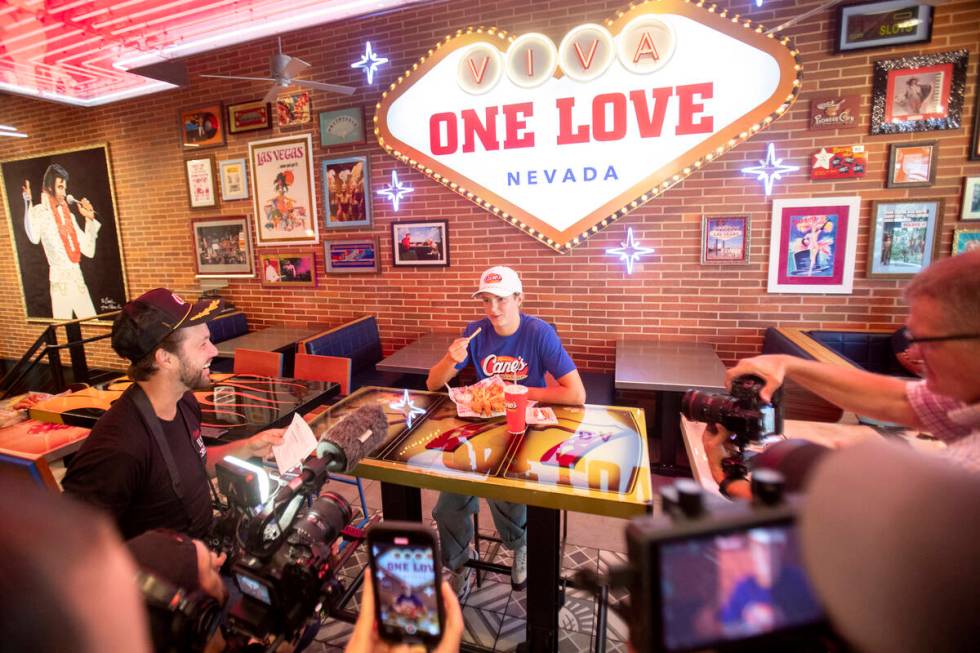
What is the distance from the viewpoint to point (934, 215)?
3346 millimetres

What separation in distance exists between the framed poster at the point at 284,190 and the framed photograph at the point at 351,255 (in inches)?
8.9

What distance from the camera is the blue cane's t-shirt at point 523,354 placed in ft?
8.02

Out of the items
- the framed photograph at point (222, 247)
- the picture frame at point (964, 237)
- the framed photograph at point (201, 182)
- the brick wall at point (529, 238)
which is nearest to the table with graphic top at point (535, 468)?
the brick wall at point (529, 238)

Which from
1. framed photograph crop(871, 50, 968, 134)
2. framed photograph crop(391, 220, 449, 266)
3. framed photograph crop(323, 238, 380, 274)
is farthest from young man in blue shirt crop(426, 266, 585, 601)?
framed photograph crop(871, 50, 968, 134)

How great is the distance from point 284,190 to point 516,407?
4228mm

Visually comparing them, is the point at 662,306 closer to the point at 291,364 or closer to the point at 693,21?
the point at 693,21

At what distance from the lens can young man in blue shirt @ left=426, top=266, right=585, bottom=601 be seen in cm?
219

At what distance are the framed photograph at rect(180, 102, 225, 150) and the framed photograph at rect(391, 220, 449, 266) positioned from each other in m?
2.33

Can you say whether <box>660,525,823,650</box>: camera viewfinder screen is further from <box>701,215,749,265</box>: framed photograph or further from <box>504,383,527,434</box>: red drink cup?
<box>701,215,749,265</box>: framed photograph

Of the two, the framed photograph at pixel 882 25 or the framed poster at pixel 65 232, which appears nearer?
the framed photograph at pixel 882 25

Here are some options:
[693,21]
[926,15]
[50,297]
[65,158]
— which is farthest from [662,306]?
[50,297]

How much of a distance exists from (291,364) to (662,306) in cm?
346

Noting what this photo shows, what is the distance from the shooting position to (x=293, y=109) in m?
4.76

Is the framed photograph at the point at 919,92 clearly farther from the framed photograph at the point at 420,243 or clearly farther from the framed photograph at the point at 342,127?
the framed photograph at the point at 342,127
